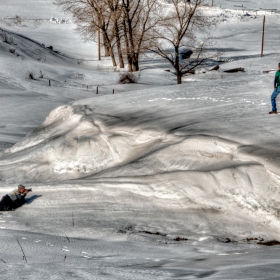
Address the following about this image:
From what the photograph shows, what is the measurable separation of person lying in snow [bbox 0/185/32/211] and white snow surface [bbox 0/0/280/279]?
0.53 feet

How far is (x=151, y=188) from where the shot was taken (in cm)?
1054

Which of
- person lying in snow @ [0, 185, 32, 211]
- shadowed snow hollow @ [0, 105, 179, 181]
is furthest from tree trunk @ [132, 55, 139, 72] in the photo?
person lying in snow @ [0, 185, 32, 211]

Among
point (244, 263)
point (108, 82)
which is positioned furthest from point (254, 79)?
point (108, 82)

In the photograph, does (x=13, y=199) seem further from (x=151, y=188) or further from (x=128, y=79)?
(x=128, y=79)

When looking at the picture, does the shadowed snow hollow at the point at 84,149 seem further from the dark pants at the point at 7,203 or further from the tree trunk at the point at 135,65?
the tree trunk at the point at 135,65

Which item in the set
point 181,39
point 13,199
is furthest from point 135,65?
point 13,199

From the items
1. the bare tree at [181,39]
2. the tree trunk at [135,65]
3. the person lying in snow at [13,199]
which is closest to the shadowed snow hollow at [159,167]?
the person lying in snow at [13,199]

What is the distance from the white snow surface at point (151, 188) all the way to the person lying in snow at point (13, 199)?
16cm

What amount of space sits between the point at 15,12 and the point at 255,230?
202 ft

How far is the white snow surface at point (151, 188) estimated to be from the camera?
7.17 meters

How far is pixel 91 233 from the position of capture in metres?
9.27

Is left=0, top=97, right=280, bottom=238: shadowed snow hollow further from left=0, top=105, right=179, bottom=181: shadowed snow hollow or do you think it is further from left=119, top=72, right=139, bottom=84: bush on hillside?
left=119, top=72, right=139, bottom=84: bush on hillside

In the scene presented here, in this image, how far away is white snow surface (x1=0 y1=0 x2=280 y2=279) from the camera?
23.5 feet

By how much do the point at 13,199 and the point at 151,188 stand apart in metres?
2.58
